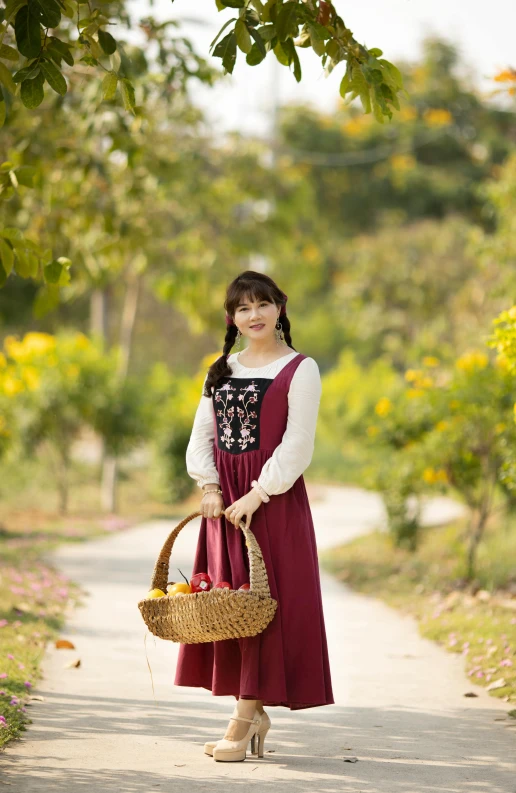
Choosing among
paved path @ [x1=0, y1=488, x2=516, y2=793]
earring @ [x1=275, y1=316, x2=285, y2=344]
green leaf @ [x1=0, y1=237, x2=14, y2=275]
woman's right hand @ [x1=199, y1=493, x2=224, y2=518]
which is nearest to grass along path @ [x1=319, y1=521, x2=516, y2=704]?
paved path @ [x1=0, y1=488, x2=516, y2=793]

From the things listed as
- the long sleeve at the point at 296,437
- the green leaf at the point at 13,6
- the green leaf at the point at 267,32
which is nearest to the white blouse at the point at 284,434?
the long sleeve at the point at 296,437

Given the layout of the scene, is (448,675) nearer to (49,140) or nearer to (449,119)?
(49,140)

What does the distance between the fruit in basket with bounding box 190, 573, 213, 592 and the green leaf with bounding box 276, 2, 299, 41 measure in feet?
6.62

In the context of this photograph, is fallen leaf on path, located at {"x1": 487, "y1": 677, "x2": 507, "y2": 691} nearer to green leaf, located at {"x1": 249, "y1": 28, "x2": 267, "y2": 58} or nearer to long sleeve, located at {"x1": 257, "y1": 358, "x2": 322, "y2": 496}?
long sleeve, located at {"x1": 257, "y1": 358, "x2": 322, "y2": 496}

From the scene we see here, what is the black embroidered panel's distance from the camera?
14.0 ft

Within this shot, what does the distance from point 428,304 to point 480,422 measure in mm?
16643

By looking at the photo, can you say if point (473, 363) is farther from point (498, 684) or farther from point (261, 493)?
→ point (261, 493)

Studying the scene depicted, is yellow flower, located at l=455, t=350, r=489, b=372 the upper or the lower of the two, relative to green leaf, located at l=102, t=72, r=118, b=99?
upper

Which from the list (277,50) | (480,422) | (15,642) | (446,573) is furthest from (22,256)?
(446,573)

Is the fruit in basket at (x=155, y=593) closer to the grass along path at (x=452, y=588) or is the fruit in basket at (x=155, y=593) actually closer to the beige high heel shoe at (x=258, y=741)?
the beige high heel shoe at (x=258, y=741)

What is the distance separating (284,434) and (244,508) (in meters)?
0.34

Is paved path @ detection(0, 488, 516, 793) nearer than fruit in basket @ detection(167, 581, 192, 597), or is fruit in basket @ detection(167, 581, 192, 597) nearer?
paved path @ detection(0, 488, 516, 793)

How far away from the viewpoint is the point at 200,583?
414 cm

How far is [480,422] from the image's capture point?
834cm
